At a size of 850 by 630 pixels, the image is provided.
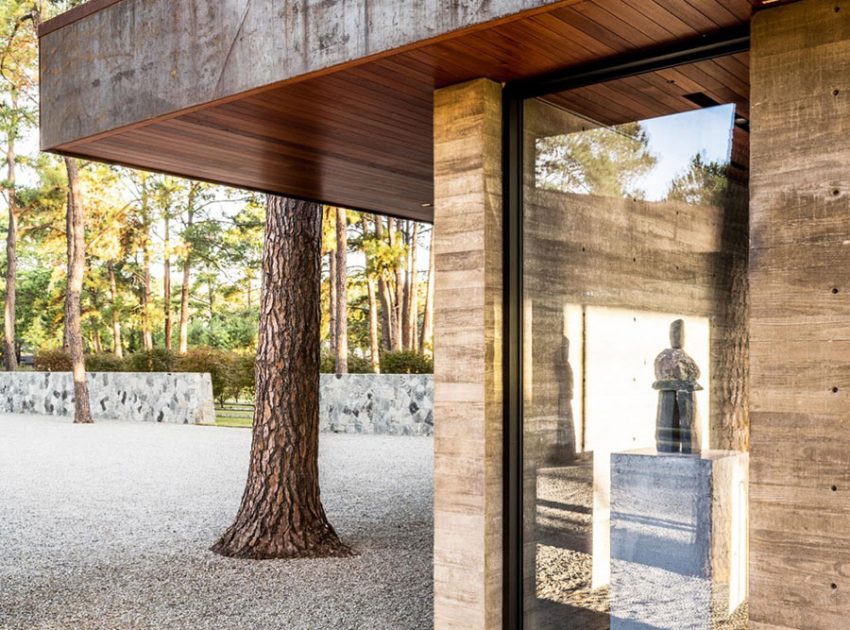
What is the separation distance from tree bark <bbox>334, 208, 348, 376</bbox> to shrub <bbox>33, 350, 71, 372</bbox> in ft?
26.3

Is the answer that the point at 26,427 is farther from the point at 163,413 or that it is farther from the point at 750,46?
the point at 750,46

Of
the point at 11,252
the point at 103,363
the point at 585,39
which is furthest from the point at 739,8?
the point at 11,252


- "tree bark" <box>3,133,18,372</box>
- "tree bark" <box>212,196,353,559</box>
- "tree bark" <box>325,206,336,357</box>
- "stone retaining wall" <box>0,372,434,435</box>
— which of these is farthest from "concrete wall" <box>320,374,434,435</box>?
"tree bark" <box>3,133,18,372</box>

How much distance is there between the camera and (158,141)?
4.30 m

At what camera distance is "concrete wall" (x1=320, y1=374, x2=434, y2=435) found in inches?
566

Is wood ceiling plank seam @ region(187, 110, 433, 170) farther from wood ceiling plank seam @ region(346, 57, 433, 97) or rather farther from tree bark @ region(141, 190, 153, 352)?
tree bark @ region(141, 190, 153, 352)

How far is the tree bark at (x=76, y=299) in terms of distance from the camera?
17.1 metres

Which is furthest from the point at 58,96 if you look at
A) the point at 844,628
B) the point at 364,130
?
the point at 844,628

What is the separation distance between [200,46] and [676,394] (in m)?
2.30

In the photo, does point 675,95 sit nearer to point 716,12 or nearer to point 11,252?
point 716,12

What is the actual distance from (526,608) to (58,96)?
307 cm

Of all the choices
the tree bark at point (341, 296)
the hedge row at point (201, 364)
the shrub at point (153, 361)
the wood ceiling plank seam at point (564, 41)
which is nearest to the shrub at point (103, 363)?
A: the hedge row at point (201, 364)

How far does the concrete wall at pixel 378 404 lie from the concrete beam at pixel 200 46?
10.5m

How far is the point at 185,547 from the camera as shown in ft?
21.6
